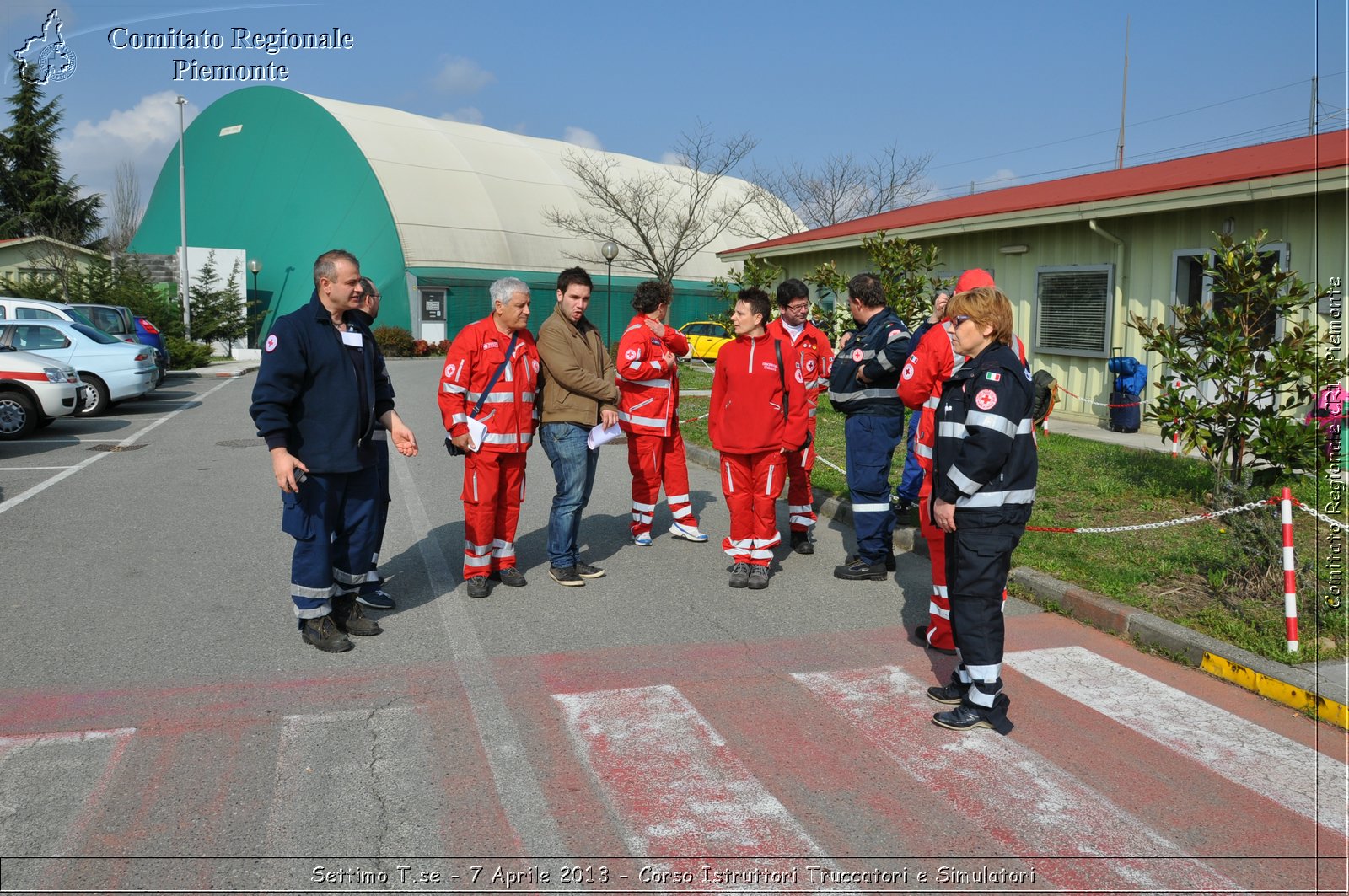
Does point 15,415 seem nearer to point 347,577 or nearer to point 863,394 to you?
point 347,577

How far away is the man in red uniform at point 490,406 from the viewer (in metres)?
6.43

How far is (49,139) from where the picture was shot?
5219 cm

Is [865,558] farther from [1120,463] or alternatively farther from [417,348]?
[417,348]

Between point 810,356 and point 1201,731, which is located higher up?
point 810,356

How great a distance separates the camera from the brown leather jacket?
6.84 m

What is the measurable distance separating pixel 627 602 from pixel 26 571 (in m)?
4.24

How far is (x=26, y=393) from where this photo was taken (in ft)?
47.8

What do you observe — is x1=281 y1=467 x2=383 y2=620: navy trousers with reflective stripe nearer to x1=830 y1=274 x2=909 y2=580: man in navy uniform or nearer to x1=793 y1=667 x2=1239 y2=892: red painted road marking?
x1=793 y1=667 x2=1239 y2=892: red painted road marking

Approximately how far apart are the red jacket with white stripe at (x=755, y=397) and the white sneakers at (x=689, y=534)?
5.01 feet

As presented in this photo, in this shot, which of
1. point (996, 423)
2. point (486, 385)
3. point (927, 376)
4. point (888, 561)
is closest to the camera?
point (996, 423)

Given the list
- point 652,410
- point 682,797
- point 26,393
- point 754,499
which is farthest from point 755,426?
point 26,393

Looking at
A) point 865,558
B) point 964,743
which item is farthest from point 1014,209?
point 964,743

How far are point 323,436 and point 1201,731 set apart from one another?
4531 mm

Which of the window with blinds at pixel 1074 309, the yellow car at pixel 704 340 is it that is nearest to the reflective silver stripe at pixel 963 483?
the window with blinds at pixel 1074 309
